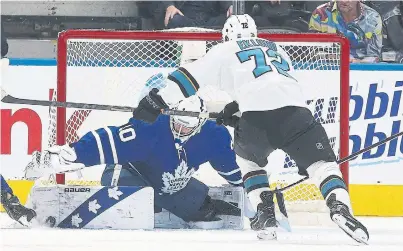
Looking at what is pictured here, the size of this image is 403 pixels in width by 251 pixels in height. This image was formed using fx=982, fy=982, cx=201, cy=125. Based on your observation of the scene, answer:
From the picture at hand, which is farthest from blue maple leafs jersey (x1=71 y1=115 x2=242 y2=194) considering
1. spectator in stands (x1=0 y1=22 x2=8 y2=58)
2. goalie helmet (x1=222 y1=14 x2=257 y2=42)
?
spectator in stands (x1=0 y1=22 x2=8 y2=58)

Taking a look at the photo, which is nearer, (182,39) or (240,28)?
(240,28)

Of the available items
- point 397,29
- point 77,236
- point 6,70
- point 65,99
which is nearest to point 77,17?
point 6,70

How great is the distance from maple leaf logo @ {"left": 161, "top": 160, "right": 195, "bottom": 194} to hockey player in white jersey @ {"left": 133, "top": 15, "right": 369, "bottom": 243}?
0.39 metres

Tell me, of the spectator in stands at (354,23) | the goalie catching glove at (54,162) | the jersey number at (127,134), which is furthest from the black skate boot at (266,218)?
the spectator in stands at (354,23)

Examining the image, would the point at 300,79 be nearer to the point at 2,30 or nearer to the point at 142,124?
the point at 142,124

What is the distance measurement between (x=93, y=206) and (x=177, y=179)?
367mm

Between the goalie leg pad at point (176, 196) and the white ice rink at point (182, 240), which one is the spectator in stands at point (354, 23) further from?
the goalie leg pad at point (176, 196)

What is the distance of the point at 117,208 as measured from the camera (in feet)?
13.2

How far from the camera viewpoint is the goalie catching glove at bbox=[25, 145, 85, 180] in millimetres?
3965

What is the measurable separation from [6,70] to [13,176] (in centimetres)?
56

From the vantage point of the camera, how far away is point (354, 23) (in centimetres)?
545

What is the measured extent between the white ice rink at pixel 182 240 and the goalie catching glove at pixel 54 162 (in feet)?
0.83

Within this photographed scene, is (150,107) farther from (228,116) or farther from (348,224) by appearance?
(348,224)

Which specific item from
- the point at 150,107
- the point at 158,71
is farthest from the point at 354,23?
the point at 150,107
